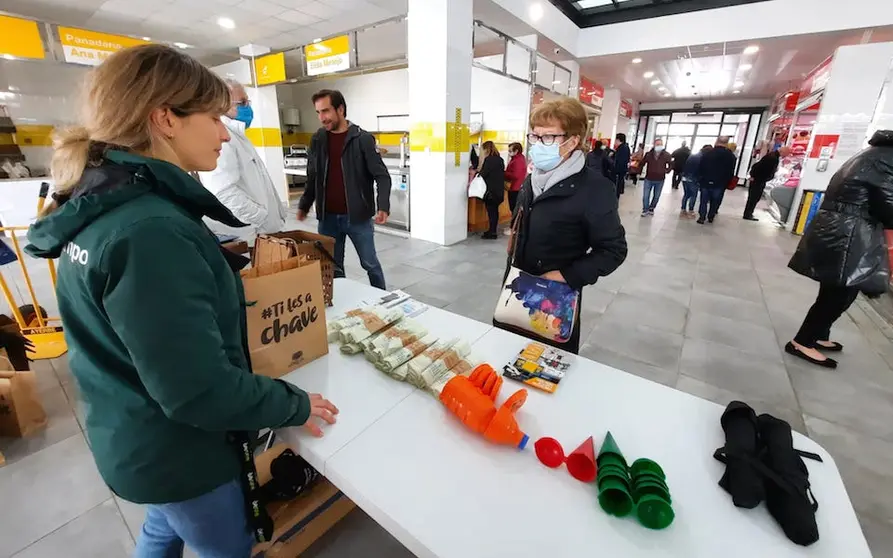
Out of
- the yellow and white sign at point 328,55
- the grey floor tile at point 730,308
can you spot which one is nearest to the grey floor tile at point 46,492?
the grey floor tile at point 730,308

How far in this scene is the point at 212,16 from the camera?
20.7ft

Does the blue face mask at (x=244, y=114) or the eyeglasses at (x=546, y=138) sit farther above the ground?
the blue face mask at (x=244, y=114)

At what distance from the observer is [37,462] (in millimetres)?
1765

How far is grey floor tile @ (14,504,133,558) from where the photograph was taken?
1.40 meters

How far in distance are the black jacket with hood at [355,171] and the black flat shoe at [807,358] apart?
313cm

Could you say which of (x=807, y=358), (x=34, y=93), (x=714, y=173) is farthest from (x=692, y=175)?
(x=34, y=93)

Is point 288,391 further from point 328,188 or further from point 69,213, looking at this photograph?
point 328,188

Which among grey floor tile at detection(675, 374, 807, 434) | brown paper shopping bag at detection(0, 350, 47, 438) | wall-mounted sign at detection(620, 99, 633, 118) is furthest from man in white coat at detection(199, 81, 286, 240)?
wall-mounted sign at detection(620, 99, 633, 118)

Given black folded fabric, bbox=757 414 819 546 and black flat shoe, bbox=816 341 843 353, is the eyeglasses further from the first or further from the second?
black flat shoe, bbox=816 341 843 353

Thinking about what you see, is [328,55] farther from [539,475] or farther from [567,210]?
[539,475]

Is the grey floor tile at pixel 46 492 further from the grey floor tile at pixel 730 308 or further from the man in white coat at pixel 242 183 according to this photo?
the grey floor tile at pixel 730 308

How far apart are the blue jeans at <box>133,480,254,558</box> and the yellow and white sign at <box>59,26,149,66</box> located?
6.75m

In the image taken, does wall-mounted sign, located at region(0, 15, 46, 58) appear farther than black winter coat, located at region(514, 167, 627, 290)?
Yes

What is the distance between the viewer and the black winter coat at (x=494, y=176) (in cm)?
566
